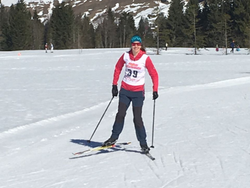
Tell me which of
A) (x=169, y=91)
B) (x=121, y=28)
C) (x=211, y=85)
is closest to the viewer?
(x=169, y=91)

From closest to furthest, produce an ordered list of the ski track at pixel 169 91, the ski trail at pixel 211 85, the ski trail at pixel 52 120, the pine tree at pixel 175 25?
the ski trail at pixel 52 120 < the ski track at pixel 169 91 < the ski trail at pixel 211 85 < the pine tree at pixel 175 25

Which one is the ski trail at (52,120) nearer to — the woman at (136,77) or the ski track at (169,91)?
the ski track at (169,91)

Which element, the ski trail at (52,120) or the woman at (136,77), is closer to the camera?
the woman at (136,77)

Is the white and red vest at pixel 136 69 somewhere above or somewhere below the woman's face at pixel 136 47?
below

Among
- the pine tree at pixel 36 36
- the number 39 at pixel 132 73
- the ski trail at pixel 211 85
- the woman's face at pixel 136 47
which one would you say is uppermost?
the pine tree at pixel 36 36

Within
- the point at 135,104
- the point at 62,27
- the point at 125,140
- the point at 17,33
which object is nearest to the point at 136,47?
the point at 135,104

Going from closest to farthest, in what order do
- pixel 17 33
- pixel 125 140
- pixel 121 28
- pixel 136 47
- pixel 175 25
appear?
pixel 136 47, pixel 125 140, pixel 175 25, pixel 17 33, pixel 121 28

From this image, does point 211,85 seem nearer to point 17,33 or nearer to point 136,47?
point 136,47

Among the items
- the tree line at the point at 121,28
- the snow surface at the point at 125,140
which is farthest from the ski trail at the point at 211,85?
the tree line at the point at 121,28

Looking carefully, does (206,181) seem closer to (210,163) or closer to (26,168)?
(210,163)

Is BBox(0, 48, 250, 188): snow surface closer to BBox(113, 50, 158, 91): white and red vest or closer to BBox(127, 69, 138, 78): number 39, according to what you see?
BBox(113, 50, 158, 91): white and red vest

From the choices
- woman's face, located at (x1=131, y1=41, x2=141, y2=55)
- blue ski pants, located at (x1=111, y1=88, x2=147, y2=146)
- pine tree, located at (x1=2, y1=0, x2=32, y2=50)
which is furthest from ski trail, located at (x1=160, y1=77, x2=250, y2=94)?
pine tree, located at (x1=2, y1=0, x2=32, y2=50)

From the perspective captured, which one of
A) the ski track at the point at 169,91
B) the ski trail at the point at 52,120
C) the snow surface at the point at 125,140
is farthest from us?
the ski track at the point at 169,91

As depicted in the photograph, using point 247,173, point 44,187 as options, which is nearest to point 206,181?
point 247,173
